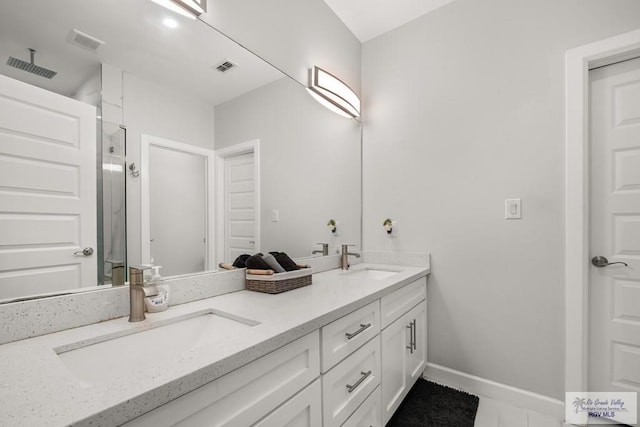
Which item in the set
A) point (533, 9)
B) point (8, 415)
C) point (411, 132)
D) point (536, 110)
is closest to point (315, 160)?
point (411, 132)

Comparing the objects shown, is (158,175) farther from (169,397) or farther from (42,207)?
(169,397)

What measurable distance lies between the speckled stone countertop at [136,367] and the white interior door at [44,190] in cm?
19

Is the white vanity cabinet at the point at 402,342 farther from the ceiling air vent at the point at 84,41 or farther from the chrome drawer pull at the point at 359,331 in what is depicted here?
the ceiling air vent at the point at 84,41

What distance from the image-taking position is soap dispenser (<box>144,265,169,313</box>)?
103 centimetres

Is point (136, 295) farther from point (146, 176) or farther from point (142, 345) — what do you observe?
point (146, 176)

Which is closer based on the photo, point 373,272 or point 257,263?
point 257,263

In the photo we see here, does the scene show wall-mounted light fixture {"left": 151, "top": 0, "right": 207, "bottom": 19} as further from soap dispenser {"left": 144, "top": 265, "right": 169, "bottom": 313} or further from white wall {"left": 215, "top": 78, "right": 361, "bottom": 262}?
soap dispenser {"left": 144, "top": 265, "right": 169, "bottom": 313}

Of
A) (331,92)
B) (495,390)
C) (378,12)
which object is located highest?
(378,12)

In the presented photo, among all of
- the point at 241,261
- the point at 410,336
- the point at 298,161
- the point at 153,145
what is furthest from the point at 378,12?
the point at 410,336

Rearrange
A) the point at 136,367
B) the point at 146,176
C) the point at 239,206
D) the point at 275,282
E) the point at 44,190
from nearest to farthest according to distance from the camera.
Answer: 1. the point at 136,367
2. the point at 44,190
3. the point at 146,176
4. the point at 275,282
5. the point at 239,206

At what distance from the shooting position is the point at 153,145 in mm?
1124

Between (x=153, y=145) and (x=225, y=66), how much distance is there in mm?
544

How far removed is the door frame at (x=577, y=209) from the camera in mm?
1543

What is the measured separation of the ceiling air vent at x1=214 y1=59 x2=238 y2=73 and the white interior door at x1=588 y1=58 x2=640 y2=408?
193 centimetres
